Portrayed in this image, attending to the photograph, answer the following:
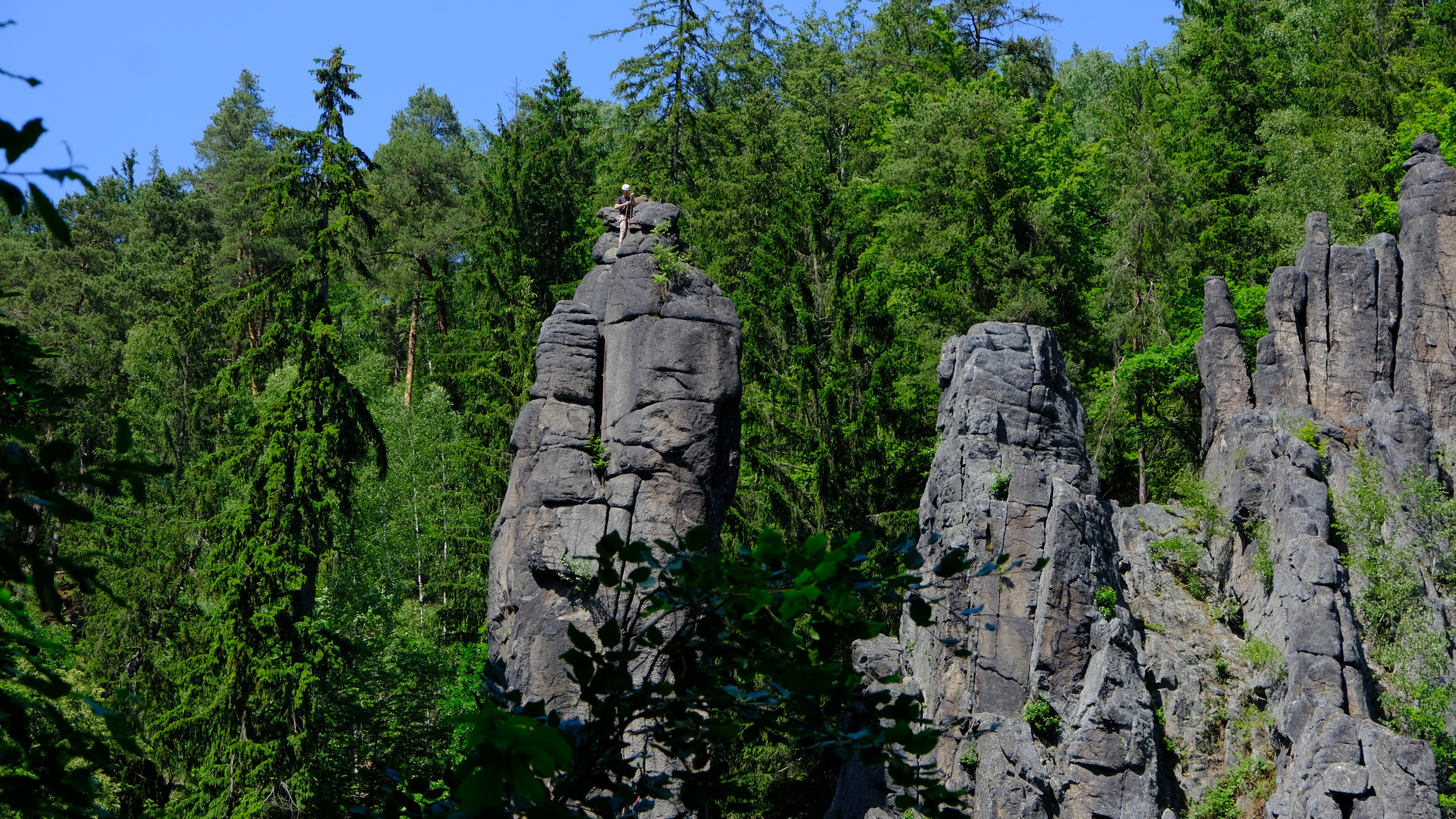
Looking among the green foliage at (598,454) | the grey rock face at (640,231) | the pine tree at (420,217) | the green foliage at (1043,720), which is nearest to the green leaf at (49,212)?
the green foliage at (598,454)

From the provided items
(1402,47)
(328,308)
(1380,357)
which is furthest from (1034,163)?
(328,308)

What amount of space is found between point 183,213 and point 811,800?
3146 cm

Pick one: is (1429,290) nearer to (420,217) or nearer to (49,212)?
(49,212)

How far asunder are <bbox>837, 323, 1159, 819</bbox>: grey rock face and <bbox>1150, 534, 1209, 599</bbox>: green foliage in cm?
192

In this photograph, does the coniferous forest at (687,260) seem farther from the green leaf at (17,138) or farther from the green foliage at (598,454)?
the green leaf at (17,138)

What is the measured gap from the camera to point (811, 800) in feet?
60.0

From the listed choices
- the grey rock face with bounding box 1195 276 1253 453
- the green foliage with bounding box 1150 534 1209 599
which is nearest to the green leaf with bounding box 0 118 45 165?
the green foliage with bounding box 1150 534 1209 599

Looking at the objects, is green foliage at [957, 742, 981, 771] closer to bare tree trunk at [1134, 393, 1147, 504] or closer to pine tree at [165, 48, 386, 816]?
pine tree at [165, 48, 386, 816]

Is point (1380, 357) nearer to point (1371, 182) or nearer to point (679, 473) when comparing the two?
point (1371, 182)

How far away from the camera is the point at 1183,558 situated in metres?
18.3

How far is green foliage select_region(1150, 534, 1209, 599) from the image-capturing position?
1816 cm

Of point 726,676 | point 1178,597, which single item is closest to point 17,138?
point 726,676

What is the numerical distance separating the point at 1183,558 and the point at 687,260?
940 centimetres

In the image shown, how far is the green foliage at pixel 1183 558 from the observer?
1816 cm
